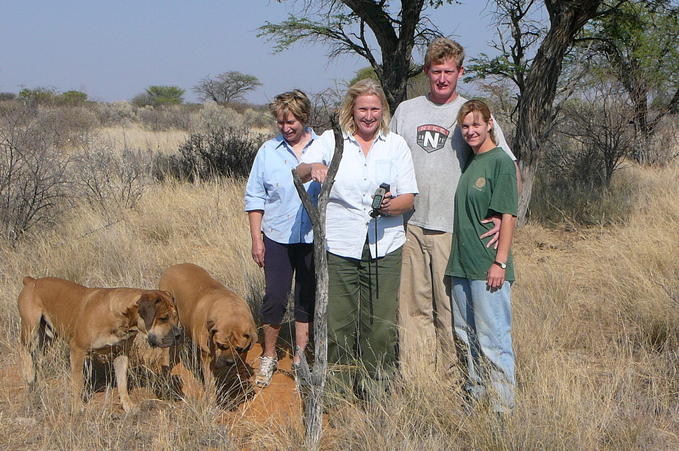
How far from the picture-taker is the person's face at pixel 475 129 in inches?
138

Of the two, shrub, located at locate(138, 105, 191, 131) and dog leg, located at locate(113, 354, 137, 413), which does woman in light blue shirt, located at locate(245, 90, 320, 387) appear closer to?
dog leg, located at locate(113, 354, 137, 413)

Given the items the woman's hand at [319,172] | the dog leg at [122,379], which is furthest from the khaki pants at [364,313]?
the dog leg at [122,379]

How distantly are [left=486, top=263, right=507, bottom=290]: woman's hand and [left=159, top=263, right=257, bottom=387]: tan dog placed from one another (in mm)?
1580

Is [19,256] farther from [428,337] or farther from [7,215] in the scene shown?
[428,337]

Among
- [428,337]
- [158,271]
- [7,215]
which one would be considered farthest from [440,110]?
[7,215]

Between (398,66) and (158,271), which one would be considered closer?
(158,271)

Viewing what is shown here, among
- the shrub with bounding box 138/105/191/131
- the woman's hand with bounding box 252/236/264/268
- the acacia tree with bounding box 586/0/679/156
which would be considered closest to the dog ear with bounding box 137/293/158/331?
the woman's hand with bounding box 252/236/264/268

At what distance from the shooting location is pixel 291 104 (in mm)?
4078

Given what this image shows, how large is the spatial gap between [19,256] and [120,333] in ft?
10.5

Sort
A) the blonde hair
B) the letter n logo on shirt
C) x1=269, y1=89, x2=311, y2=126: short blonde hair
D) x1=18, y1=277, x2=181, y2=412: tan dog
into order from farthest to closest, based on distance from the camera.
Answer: x1=269, y1=89, x2=311, y2=126: short blonde hair < x1=18, y1=277, x2=181, y2=412: tan dog < the letter n logo on shirt < the blonde hair

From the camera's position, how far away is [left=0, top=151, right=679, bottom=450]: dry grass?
132 inches

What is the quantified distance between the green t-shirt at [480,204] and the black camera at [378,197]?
43 cm

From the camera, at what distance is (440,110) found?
3852 millimetres

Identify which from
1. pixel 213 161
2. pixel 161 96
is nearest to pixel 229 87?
pixel 161 96
